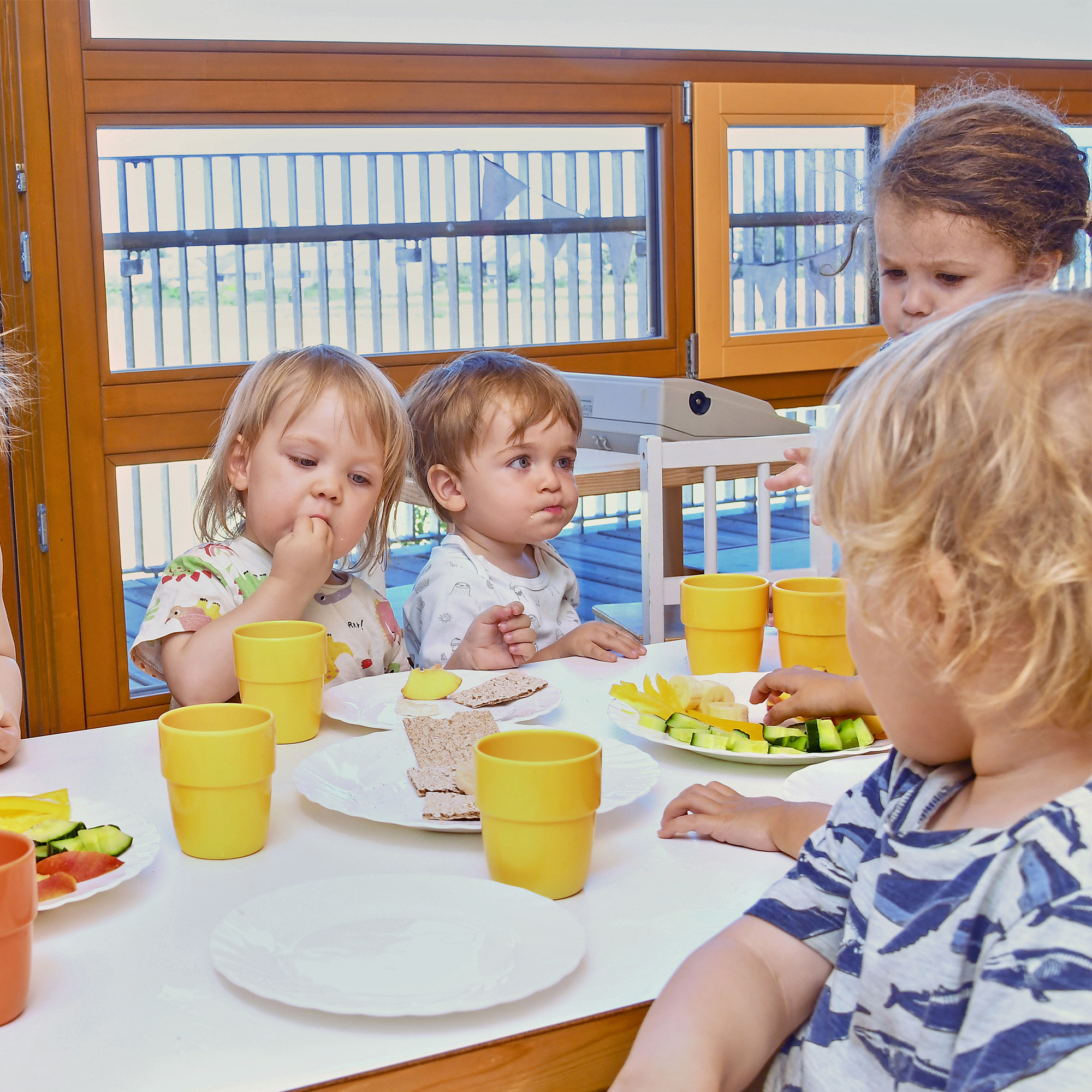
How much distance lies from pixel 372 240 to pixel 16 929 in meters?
2.76

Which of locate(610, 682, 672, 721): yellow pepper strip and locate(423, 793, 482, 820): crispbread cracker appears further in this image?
locate(610, 682, 672, 721): yellow pepper strip

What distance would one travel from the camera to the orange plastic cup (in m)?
0.60

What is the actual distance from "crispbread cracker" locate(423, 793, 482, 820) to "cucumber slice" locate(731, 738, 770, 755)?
0.24 m

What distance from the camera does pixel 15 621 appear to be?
2.85 meters

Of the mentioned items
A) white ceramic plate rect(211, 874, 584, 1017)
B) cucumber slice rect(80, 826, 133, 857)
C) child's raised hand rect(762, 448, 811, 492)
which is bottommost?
white ceramic plate rect(211, 874, 584, 1017)

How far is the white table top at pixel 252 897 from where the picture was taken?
1.91 feet

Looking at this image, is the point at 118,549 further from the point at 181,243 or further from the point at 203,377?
the point at 181,243

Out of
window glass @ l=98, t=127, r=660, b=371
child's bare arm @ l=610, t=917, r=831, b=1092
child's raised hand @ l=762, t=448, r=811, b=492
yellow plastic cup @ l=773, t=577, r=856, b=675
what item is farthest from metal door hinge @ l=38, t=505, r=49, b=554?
child's bare arm @ l=610, t=917, r=831, b=1092

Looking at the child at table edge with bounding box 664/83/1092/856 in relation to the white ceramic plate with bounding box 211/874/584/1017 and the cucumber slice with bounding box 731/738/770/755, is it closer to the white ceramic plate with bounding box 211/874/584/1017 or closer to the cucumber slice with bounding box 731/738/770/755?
the cucumber slice with bounding box 731/738/770/755

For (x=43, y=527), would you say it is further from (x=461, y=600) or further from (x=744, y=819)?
(x=744, y=819)

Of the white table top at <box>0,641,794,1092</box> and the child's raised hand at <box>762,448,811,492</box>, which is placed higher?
the child's raised hand at <box>762,448,811,492</box>

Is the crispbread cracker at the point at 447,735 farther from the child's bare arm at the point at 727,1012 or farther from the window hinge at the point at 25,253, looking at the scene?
the window hinge at the point at 25,253

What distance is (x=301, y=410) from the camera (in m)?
1.46

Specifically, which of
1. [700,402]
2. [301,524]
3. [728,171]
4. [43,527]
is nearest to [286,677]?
[301,524]
